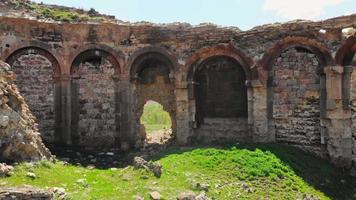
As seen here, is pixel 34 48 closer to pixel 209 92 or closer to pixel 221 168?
pixel 209 92

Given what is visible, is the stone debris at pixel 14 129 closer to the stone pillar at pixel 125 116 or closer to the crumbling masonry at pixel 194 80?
the crumbling masonry at pixel 194 80

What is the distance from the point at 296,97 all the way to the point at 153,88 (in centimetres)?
549

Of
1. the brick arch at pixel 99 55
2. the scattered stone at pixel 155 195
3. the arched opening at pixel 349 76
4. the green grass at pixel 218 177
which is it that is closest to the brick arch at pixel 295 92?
the arched opening at pixel 349 76

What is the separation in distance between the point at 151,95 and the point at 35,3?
6.48m

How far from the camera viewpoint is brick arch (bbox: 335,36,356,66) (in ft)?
46.4

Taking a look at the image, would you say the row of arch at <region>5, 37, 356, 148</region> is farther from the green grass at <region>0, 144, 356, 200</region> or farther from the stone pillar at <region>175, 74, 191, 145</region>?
the green grass at <region>0, 144, 356, 200</region>

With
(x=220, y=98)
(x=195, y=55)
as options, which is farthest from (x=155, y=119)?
(x=195, y=55)

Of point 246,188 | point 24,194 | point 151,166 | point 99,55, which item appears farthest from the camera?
point 99,55

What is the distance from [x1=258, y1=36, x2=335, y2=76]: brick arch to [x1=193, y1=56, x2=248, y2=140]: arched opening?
119 cm

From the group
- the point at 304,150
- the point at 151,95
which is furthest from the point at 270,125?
the point at 151,95

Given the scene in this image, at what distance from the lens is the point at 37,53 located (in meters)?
15.7

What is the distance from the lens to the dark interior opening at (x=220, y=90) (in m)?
16.5

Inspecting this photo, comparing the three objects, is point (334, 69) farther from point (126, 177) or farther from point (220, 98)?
point (126, 177)

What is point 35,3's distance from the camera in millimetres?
18422
